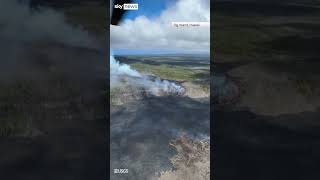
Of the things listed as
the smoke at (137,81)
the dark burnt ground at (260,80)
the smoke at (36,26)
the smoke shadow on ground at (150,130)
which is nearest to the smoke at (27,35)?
the smoke at (36,26)

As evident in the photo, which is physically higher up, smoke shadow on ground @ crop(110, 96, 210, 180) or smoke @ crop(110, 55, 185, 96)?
smoke @ crop(110, 55, 185, 96)

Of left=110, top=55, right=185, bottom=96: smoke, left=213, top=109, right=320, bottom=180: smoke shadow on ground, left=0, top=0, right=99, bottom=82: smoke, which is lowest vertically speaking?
left=213, top=109, right=320, bottom=180: smoke shadow on ground

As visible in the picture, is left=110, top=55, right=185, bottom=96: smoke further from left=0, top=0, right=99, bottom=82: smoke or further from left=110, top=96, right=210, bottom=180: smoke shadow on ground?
left=0, top=0, right=99, bottom=82: smoke

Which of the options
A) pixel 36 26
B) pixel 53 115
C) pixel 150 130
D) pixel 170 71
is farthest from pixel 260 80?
pixel 36 26

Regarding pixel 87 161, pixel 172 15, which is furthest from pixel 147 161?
pixel 172 15

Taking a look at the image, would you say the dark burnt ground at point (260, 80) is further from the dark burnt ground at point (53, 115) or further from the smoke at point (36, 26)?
the smoke at point (36, 26)

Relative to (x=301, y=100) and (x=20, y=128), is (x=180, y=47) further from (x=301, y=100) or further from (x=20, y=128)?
(x=20, y=128)

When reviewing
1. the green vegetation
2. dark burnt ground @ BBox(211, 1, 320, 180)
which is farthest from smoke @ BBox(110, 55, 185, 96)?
dark burnt ground @ BBox(211, 1, 320, 180)
